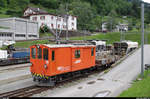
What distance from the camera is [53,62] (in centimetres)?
1344

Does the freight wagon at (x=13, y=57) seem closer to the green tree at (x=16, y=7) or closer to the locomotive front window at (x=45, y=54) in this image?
the locomotive front window at (x=45, y=54)

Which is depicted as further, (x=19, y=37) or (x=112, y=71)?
(x=19, y=37)

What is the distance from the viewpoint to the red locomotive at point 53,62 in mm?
13336

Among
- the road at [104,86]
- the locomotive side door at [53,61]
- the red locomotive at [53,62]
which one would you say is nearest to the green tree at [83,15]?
the road at [104,86]

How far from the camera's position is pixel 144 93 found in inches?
410

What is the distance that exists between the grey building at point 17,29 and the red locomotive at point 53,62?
29697 millimetres

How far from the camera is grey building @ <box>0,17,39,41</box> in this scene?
1663 inches

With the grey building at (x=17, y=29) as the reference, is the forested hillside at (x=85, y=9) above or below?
above

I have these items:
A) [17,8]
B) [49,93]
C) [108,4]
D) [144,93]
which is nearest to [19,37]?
[49,93]

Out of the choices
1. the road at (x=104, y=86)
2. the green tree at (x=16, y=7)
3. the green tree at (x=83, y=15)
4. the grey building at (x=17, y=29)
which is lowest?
the road at (x=104, y=86)

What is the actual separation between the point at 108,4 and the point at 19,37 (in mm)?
112332

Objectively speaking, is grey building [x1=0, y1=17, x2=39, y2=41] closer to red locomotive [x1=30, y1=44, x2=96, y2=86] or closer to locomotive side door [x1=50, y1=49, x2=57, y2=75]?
red locomotive [x1=30, y1=44, x2=96, y2=86]

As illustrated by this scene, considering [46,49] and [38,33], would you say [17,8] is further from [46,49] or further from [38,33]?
[46,49]

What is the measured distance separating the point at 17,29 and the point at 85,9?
120 feet
